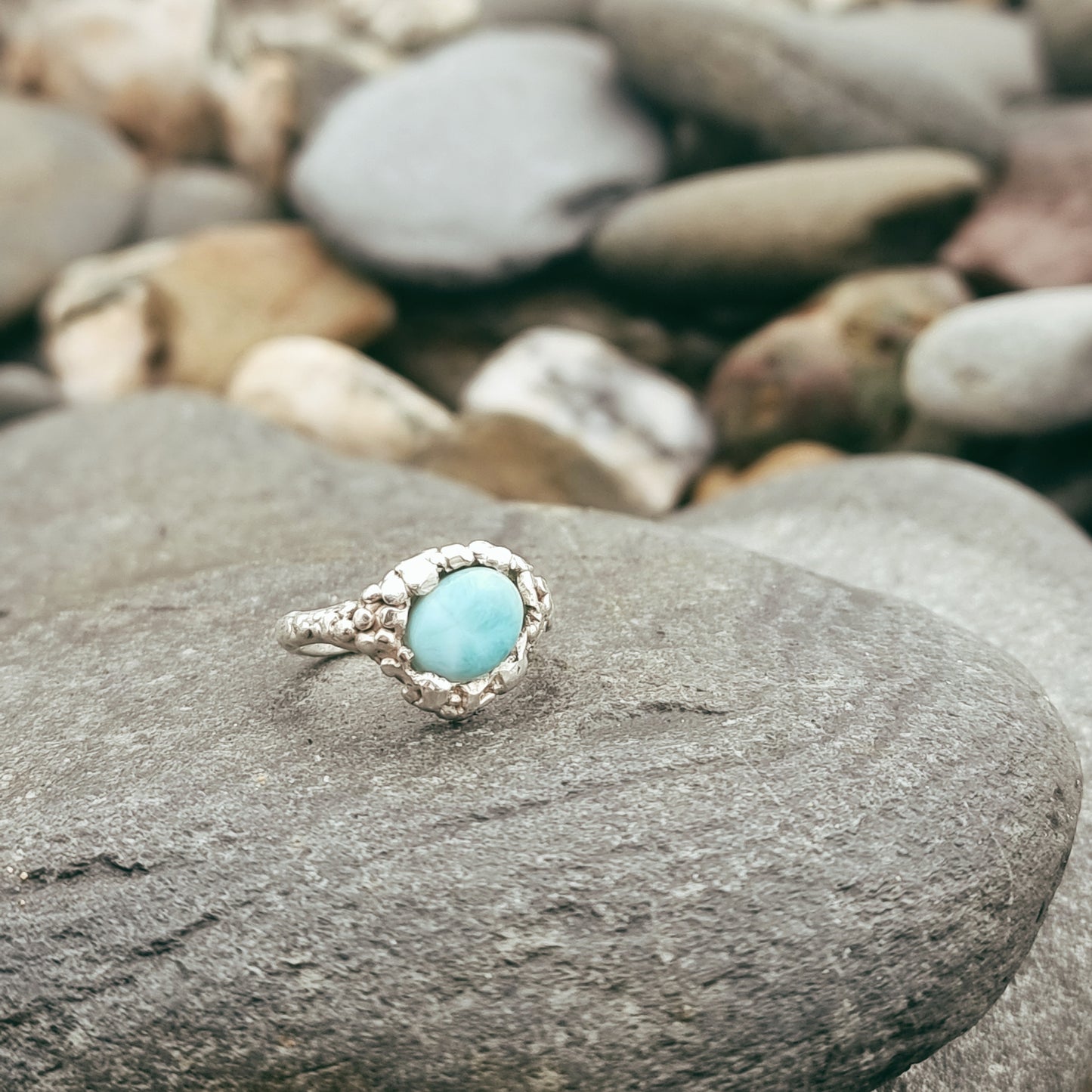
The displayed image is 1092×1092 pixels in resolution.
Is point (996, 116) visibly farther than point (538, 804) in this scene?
Yes

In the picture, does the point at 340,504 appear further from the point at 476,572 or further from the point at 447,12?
the point at 447,12

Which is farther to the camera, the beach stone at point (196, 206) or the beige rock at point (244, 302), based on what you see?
the beach stone at point (196, 206)

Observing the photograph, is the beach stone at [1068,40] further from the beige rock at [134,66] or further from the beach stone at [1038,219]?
the beige rock at [134,66]

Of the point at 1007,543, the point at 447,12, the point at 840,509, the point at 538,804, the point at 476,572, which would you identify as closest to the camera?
the point at 538,804

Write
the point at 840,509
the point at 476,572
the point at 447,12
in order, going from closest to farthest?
1. the point at 476,572
2. the point at 840,509
3. the point at 447,12

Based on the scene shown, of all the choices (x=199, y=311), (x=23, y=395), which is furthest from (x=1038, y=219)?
(x=23, y=395)

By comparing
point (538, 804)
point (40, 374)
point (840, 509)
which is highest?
point (538, 804)

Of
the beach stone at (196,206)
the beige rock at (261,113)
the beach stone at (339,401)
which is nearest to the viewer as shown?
the beach stone at (339,401)

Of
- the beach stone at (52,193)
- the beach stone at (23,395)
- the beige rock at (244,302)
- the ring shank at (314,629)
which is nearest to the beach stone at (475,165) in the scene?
the beige rock at (244,302)

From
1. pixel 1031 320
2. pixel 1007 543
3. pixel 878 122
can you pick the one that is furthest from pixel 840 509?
pixel 878 122
